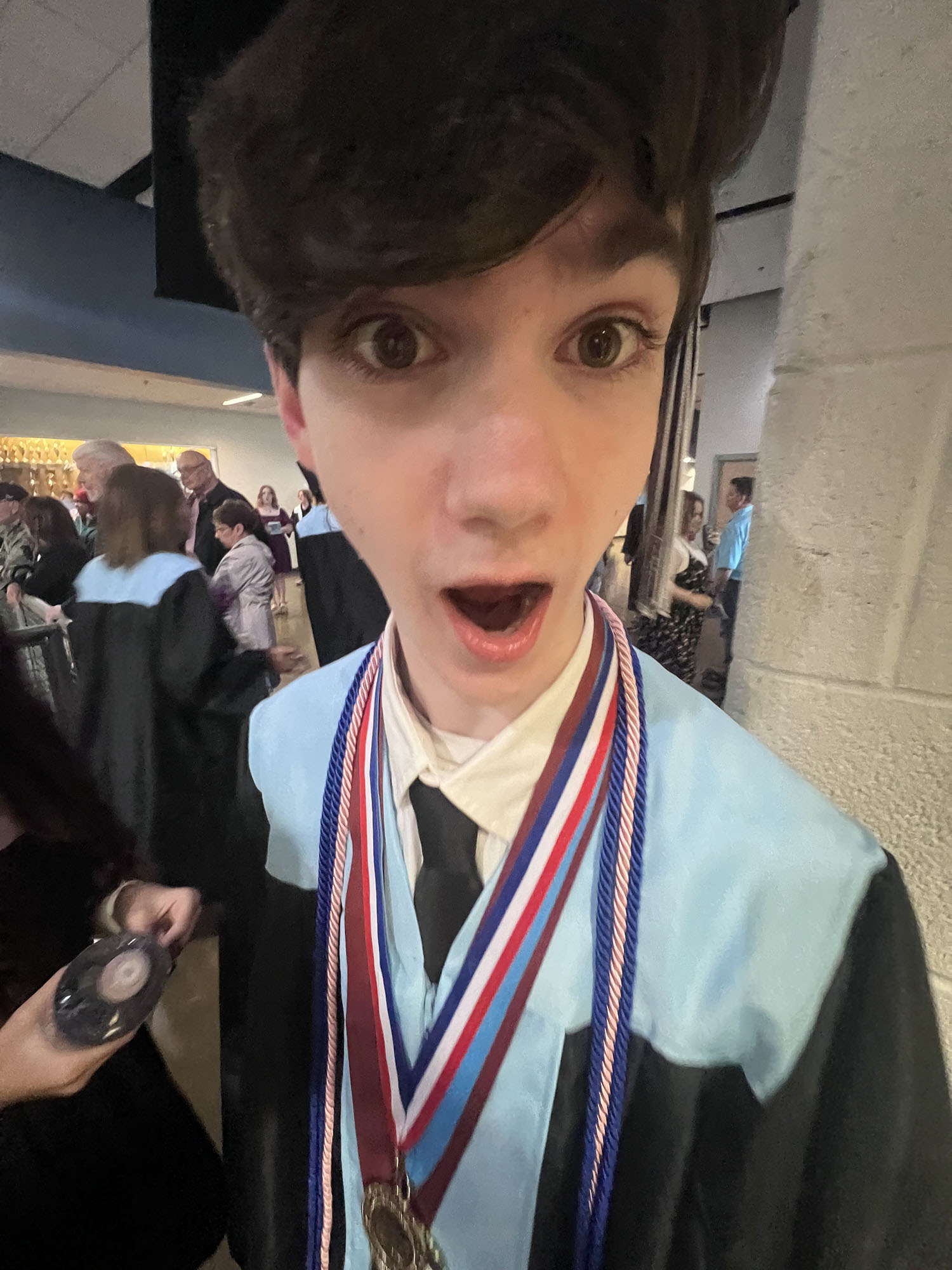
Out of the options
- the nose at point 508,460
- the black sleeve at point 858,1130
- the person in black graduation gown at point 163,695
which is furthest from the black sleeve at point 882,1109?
the person in black graduation gown at point 163,695

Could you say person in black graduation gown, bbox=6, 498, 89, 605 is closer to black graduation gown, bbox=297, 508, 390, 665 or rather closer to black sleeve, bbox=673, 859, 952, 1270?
black graduation gown, bbox=297, 508, 390, 665

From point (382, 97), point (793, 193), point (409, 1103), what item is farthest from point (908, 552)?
point (409, 1103)

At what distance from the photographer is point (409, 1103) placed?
18.5 inches

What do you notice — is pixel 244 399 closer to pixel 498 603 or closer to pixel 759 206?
pixel 498 603

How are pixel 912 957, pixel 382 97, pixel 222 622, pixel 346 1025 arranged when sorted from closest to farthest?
pixel 382 97
pixel 912 957
pixel 346 1025
pixel 222 622

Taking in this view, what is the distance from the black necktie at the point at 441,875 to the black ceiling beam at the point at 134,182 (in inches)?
19.3

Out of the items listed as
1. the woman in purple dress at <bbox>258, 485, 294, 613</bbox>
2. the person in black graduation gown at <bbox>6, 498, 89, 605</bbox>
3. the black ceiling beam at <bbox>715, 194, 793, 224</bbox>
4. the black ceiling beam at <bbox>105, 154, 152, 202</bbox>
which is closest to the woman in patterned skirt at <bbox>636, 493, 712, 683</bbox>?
the black ceiling beam at <bbox>715, 194, 793, 224</bbox>

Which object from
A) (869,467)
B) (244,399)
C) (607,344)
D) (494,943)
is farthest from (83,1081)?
(869,467)

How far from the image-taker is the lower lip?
0.36 metres

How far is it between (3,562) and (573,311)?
53cm

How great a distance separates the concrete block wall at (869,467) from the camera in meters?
0.43

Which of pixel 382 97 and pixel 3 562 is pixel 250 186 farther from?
pixel 3 562

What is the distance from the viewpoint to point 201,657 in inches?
26.5

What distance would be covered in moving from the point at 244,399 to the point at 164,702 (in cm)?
39
